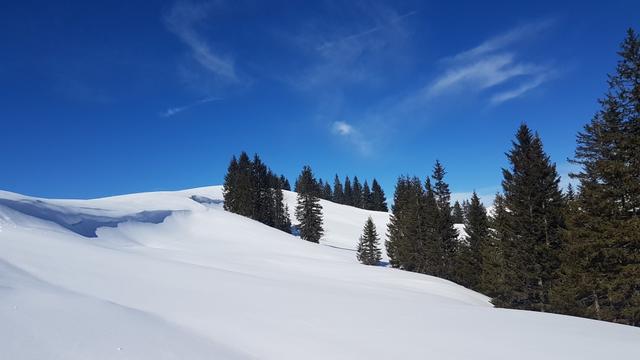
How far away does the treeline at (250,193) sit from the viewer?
58.6 m

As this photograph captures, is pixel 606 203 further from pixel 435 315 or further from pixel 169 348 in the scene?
pixel 169 348

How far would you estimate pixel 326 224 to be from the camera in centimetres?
8881

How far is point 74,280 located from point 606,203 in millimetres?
19778

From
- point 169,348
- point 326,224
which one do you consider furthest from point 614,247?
point 326,224

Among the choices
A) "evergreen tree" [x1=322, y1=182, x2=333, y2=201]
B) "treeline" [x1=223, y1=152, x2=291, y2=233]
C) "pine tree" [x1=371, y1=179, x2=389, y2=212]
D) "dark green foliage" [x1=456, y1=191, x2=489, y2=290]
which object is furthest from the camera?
"evergreen tree" [x1=322, y1=182, x2=333, y2=201]

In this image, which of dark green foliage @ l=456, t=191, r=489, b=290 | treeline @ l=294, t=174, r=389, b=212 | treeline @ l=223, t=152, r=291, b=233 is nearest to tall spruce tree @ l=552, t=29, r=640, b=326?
dark green foliage @ l=456, t=191, r=489, b=290

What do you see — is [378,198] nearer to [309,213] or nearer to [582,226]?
[309,213]

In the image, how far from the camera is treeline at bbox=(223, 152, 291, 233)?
58.6 metres

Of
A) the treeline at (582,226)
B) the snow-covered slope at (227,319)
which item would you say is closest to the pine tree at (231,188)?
the treeline at (582,226)

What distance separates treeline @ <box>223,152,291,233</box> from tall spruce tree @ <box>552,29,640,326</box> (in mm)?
45415

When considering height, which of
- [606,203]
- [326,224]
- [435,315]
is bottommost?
[435,315]

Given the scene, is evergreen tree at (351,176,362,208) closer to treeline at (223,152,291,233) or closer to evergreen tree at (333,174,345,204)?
evergreen tree at (333,174,345,204)

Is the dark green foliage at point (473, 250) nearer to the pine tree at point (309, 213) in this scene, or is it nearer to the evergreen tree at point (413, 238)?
the evergreen tree at point (413, 238)

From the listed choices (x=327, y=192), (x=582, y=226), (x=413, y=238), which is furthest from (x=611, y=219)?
(x=327, y=192)
